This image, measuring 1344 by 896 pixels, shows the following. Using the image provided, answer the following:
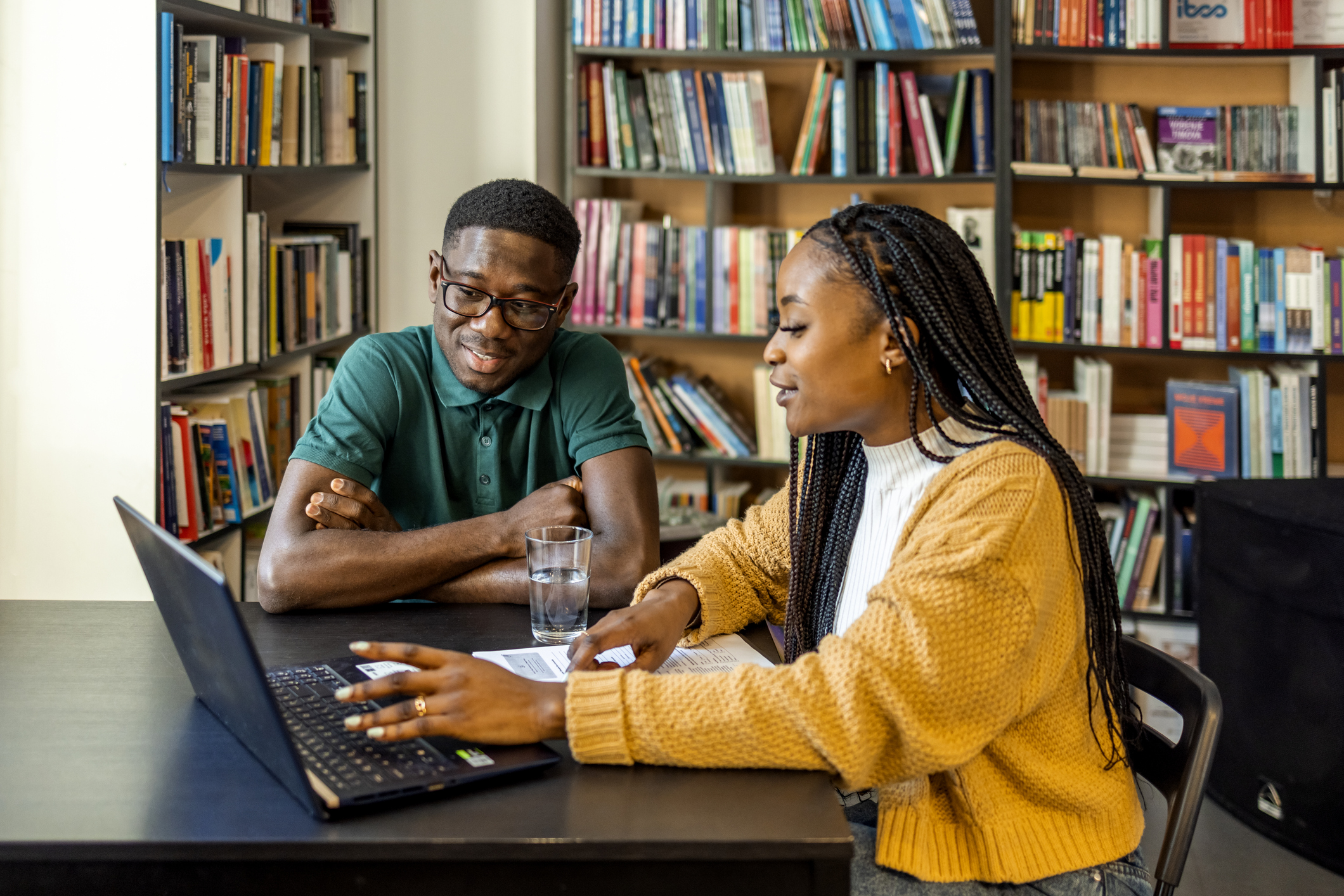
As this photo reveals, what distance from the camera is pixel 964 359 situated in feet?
3.90

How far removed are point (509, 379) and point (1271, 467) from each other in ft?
7.66

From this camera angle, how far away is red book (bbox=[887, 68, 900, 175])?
10.7 feet

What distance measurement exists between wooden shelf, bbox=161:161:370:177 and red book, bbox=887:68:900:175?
1.45 m

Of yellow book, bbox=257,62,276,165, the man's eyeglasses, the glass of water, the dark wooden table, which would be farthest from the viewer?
yellow book, bbox=257,62,276,165

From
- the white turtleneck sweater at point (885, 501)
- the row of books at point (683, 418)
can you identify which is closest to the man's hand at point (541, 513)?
the white turtleneck sweater at point (885, 501)

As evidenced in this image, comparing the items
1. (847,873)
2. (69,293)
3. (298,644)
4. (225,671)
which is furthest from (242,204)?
(847,873)

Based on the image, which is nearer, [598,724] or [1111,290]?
[598,724]

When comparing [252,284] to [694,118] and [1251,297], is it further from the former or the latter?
[1251,297]

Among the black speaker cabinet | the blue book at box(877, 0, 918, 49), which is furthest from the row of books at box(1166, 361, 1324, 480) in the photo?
the blue book at box(877, 0, 918, 49)

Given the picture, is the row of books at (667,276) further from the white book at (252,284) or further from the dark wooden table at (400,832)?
the dark wooden table at (400,832)

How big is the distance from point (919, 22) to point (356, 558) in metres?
2.35

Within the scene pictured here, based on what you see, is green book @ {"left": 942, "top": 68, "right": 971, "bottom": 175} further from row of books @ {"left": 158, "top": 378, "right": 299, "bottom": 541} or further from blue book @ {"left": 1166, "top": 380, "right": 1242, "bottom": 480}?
row of books @ {"left": 158, "top": 378, "right": 299, "bottom": 541}

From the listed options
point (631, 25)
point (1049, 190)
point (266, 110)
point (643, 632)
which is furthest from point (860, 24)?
point (643, 632)

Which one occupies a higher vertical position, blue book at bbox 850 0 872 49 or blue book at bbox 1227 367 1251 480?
blue book at bbox 850 0 872 49
